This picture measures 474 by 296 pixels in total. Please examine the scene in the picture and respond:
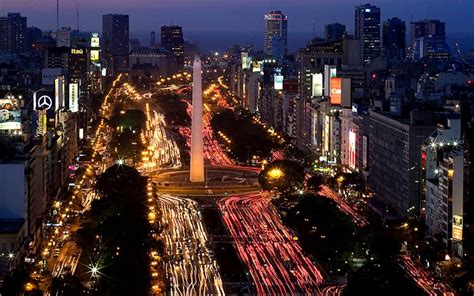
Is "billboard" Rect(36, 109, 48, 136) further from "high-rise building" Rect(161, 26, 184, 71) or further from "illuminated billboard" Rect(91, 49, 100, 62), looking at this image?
"high-rise building" Rect(161, 26, 184, 71)

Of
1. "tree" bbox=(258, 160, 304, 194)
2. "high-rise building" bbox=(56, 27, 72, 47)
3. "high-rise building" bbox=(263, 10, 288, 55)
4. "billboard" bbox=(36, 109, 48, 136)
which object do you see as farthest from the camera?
"high-rise building" bbox=(263, 10, 288, 55)

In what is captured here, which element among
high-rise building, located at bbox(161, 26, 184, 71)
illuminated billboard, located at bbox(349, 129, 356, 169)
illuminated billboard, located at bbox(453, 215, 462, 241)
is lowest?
illuminated billboard, located at bbox(453, 215, 462, 241)

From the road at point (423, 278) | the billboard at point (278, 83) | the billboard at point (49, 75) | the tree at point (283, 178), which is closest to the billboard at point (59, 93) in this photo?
the billboard at point (49, 75)

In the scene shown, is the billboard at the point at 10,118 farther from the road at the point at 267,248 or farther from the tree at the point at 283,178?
the tree at the point at 283,178

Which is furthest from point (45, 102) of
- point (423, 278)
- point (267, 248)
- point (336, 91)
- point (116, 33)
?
point (116, 33)

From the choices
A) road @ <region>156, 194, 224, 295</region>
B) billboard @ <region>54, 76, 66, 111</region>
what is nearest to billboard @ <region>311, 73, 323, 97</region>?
billboard @ <region>54, 76, 66, 111</region>
